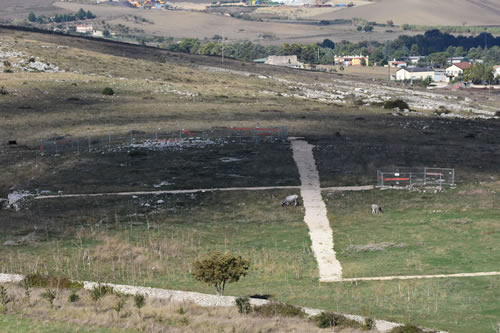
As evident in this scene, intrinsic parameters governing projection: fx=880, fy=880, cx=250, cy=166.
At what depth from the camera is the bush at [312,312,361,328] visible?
3894cm

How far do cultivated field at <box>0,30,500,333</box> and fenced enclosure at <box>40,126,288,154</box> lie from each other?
8.09 feet

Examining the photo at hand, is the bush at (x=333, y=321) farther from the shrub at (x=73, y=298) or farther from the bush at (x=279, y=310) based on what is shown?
the shrub at (x=73, y=298)

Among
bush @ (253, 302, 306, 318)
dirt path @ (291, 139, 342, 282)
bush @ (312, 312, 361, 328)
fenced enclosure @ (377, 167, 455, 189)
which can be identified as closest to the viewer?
bush @ (312, 312, 361, 328)

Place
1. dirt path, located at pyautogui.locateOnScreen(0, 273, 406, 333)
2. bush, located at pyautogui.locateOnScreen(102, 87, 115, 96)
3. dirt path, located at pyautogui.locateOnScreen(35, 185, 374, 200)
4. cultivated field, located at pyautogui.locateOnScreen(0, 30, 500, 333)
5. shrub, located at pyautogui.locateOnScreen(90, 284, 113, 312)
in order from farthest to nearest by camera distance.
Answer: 1. bush, located at pyautogui.locateOnScreen(102, 87, 115, 96)
2. dirt path, located at pyautogui.locateOnScreen(35, 185, 374, 200)
3. cultivated field, located at pyautogui.locateOnScreen(0, 30, 500, 333)
4. shrub, located at pyautogui.locateOnScreen(90, 284, 113, 312)
5. dirt path, located at pyautogui.locateOnScreen(0, 273, 406, 333)

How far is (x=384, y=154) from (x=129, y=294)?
164 feet

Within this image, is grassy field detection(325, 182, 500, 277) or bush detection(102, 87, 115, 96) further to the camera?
bush detection(102, 87, 115, 96)

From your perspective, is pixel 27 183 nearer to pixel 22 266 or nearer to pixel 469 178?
pixel 22 266

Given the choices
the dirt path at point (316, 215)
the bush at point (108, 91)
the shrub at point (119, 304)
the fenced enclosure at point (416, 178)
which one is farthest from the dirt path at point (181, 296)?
the bush at point (108, 91)

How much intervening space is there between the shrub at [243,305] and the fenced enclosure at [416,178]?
33472mm

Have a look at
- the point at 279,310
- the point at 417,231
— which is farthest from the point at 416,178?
the point at 279,310

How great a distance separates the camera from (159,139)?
98.8 metres

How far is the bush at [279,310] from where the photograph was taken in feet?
133

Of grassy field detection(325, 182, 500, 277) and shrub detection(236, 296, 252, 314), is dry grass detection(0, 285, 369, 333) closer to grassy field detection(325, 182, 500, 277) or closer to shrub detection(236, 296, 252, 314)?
shrub detection(236, 296, 252, 314)

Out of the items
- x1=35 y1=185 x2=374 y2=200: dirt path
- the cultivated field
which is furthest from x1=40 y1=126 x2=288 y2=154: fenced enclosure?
x1=35 y1=185 x2=374 y2=200: dirt path
